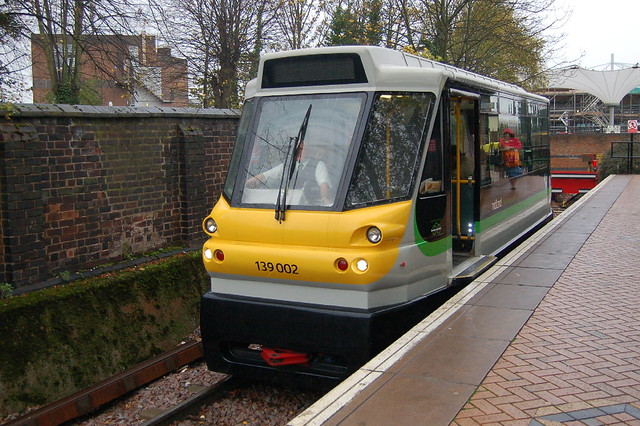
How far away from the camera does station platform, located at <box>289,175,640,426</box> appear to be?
4.32 meters

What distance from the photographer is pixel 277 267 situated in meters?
5.86

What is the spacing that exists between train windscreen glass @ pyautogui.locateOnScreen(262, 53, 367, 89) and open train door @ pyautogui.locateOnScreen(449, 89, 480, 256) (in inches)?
92.5

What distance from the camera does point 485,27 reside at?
889 inches

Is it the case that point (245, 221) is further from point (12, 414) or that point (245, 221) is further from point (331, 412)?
point (12, 414)

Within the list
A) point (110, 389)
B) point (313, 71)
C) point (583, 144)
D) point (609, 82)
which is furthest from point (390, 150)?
point (609, 82)

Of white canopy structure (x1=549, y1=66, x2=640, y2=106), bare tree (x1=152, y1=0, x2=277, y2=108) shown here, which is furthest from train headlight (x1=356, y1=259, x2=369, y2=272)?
white canopy structure (x1=549, y1=66, x2=640, y2=106)

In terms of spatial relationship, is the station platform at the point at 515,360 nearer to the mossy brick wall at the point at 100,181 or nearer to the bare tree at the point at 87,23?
the mossy brick wall at the point at 100,181

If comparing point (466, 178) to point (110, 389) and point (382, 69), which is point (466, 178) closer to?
point (382, 69)

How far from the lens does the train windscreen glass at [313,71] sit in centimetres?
613

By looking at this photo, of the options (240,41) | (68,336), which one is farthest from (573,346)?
(240,41)

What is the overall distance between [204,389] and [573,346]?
11.9ft

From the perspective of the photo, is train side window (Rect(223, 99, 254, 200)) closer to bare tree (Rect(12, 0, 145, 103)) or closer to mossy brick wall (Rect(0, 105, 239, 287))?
mossy brick wall (Rect(0, 105, 239, 287))

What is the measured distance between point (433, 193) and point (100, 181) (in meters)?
4.64

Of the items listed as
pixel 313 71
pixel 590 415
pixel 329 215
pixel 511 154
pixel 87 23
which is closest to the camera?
pixel 590 415
